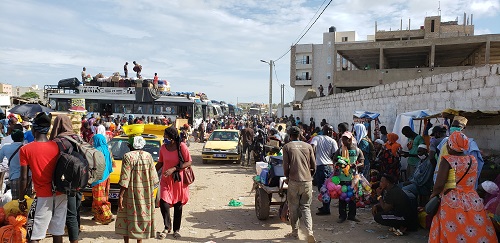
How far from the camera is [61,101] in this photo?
25.3 metres

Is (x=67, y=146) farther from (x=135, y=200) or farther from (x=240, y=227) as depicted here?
(x=240, y=227)

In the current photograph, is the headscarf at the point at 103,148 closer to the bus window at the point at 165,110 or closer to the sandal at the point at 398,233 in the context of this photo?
the sandal at the point at 398,233

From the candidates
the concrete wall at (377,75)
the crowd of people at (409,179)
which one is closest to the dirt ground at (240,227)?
the crowd of people at (409,179)

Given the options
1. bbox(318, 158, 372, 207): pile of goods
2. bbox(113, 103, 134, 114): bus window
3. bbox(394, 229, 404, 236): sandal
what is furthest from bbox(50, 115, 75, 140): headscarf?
bbox(113, 103, 134, 114): bus window

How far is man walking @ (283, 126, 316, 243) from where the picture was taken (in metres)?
5.71

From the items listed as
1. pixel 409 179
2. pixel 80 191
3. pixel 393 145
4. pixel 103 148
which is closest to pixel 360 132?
pixel 393 145

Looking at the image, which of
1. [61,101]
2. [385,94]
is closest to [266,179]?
[385,94]

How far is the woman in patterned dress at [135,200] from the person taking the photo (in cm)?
510

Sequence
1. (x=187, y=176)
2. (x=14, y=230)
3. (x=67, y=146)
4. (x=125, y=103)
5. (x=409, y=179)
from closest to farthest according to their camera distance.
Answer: (x=67, y=146) → (x=14, y=230) → (x=187, y=176) → (x=409, y=179) → (x=125, y=103)

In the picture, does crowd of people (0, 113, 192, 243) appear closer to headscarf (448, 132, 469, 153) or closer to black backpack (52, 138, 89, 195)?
black backpack (52, 138, 89, 195)

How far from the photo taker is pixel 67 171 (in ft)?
13.8

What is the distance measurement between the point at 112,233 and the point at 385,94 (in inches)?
418

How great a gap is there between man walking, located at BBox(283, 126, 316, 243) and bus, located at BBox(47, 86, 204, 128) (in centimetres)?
1936

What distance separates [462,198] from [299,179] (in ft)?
7.06
